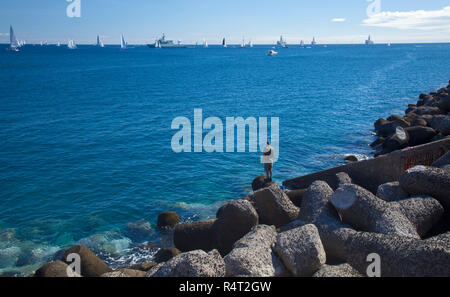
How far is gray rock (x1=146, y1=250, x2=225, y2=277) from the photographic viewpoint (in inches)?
233

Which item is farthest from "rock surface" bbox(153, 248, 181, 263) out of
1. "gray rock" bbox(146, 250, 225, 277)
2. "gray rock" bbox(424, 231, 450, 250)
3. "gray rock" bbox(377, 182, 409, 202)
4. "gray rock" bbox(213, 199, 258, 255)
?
"gray rock" bbox(424, 231, 450, 250)

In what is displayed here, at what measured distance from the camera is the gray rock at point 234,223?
9.20m

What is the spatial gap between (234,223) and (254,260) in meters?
2.79

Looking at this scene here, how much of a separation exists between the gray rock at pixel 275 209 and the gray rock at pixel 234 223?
697 mm

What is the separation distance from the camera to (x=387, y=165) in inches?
488

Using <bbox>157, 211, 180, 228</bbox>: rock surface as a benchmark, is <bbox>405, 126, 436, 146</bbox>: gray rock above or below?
above

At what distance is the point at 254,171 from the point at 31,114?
26.2 meters

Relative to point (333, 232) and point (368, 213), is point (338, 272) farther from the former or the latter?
point (368, 213)

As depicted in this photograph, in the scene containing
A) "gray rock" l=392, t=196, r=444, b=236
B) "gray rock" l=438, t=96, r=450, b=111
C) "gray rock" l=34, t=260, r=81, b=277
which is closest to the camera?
"gray rock" l=34, t=260, r=81, b=277

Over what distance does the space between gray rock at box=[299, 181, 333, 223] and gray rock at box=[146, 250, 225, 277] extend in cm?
335

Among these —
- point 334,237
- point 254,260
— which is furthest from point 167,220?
point 334,237

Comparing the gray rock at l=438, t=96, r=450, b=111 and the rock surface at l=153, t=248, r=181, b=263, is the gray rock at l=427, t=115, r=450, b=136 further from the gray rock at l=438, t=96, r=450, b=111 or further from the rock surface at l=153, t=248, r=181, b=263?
the rock surface at l=153, t=248, r=181, b=263

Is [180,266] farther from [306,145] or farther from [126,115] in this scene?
[126,115]

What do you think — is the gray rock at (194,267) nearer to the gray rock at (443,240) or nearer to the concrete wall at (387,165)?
the gray rock at (443,240)
